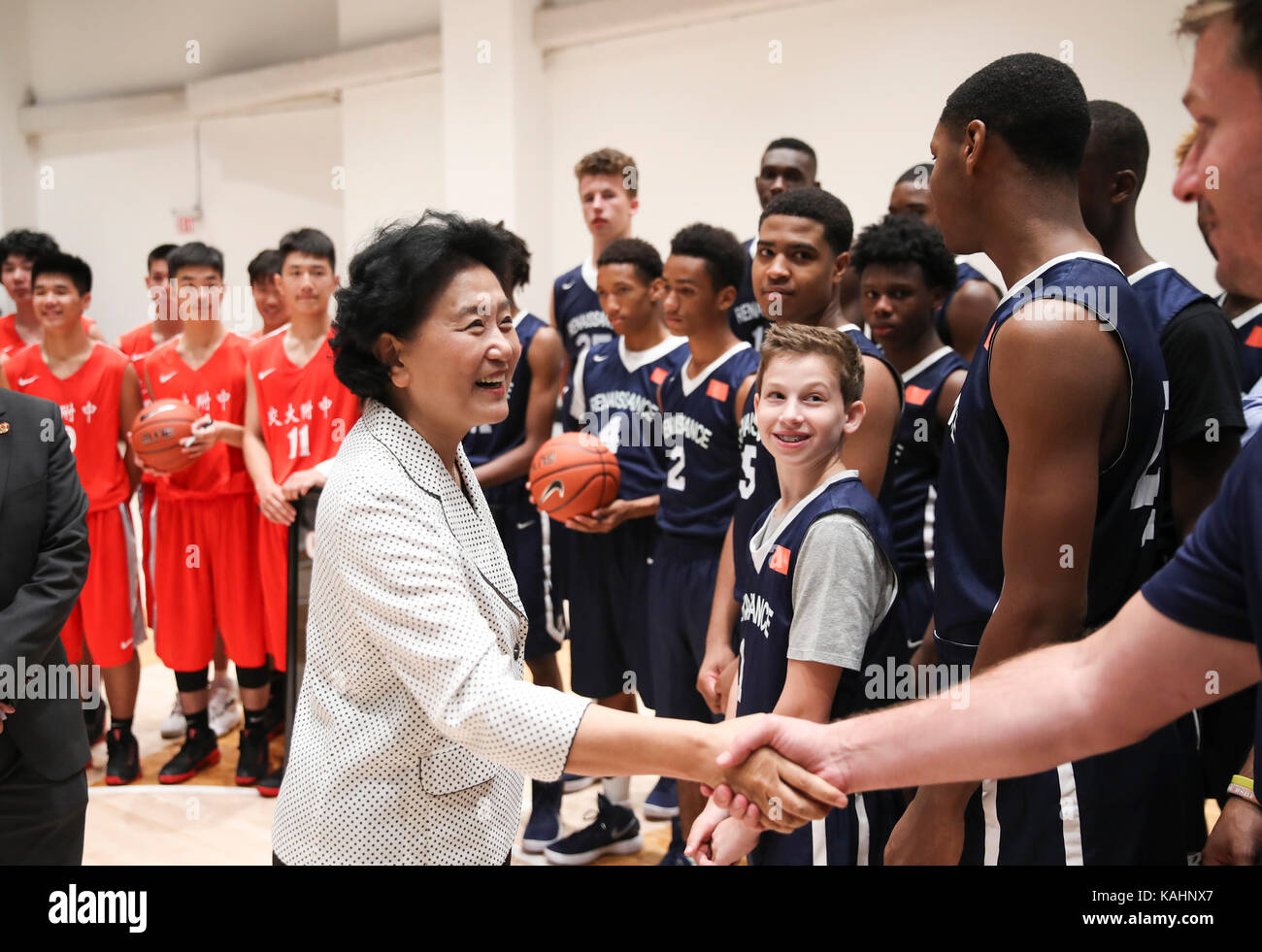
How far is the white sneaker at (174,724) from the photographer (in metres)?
4.88

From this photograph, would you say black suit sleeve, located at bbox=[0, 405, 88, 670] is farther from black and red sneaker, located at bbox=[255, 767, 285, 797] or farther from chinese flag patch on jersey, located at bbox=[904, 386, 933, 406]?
chinese flag patch on jersey, located at bbox=[904, 386, 933, 406]

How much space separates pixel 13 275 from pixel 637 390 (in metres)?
3.82

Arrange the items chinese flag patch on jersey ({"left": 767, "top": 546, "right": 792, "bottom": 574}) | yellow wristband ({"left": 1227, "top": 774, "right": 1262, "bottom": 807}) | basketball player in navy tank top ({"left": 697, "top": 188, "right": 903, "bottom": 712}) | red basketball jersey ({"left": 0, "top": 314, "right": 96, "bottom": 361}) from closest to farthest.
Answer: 1. yellow wristband ({"left": 1227, "top": 774, "right": 1262, "bottom": 807})
2. chinese flag patch on jersey ({"left": 767, "top": 546, "right": 792, "bottom": 574})
3. basketball player in navy tank top ({"left": 697, "top": 188, "right": 903, "bottom": 712})
4. red basketball jersey ({"left": 0, "top": 314, "right": 96, "bottom": 361})

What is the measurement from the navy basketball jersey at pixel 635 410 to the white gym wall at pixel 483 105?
2.38 m

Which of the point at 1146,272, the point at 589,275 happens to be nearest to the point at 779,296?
the point at 1146,272

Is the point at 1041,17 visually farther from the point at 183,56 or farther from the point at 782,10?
the point at 183,56

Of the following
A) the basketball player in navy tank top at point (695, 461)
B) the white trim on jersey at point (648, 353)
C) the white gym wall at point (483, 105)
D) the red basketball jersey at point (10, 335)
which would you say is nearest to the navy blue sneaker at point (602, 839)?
the basketball player in navy tank top at point (695, 461)

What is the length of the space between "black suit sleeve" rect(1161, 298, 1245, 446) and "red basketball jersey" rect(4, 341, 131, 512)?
405cm

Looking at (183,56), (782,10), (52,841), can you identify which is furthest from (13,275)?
(183,56)

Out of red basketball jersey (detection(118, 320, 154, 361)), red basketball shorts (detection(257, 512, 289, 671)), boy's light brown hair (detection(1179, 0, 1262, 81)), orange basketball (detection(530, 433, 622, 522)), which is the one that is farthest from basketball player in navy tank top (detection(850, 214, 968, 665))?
red basketball jersey (detection(118, 320, 154, 361))

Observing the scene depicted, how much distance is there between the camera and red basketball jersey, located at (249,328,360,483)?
165 inches

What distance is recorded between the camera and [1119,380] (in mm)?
1606

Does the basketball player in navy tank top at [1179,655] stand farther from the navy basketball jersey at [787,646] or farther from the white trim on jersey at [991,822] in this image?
the navy basketball jersey at [787,646]

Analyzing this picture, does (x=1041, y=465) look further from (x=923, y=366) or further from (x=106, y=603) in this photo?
(x=106, y=603)
